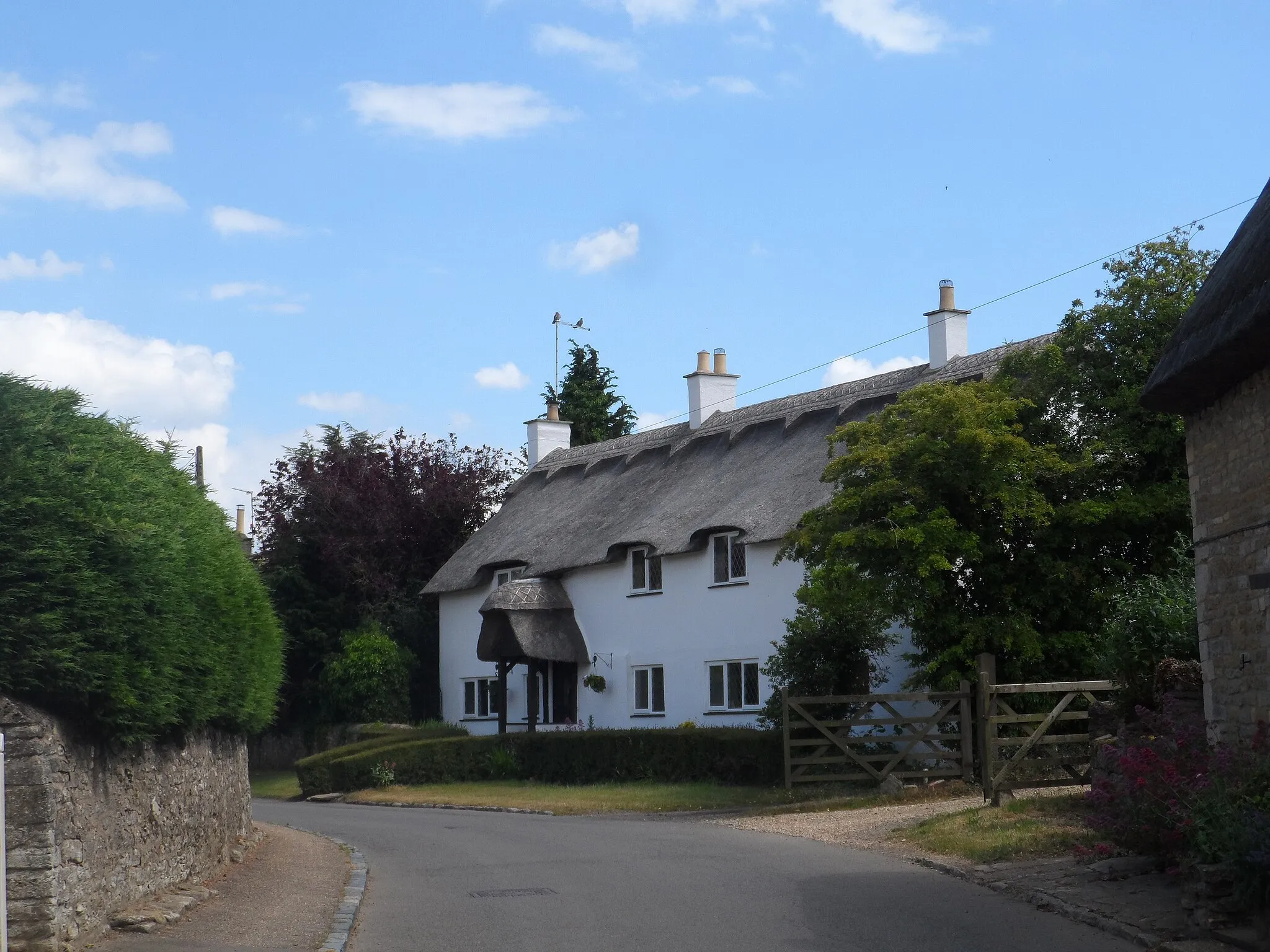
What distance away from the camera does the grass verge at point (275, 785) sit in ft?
111

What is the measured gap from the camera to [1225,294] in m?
13.0

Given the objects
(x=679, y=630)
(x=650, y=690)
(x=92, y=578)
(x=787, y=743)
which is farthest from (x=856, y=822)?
(x=650, y=690)

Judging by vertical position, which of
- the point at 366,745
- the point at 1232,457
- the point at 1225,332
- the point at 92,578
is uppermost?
the point at 1225,332

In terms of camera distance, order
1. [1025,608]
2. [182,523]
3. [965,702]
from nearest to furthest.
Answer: [182,523] → [965,702] → [1025,608]

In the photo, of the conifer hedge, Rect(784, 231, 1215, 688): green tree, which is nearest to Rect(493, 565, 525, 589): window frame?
Rect(784, 231, 1215, 688): green tree

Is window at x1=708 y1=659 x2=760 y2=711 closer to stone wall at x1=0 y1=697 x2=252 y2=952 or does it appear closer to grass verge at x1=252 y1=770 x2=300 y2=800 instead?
grass verge at x1=252 y1=770 x2=300 y2=800

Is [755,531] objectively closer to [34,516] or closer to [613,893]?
[613,893]

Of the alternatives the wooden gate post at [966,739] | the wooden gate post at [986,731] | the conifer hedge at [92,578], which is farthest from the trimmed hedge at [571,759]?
the conifer hedge at [92,578]

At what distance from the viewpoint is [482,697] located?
41031 mm

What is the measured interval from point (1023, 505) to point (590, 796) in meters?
9.52

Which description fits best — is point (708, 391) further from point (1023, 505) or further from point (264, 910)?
point (264, 910)

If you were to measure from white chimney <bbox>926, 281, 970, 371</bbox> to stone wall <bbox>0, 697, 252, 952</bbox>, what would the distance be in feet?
77.7

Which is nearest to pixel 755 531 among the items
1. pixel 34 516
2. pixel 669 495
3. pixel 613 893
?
pixel 669 495

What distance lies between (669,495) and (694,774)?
10651 millimetres
